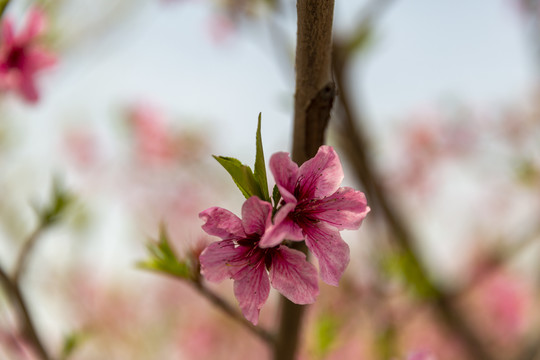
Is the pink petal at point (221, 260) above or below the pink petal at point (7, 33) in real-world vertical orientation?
below

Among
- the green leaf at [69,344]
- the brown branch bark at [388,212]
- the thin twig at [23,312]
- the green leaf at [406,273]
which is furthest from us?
the brown branch bark at [388,212]

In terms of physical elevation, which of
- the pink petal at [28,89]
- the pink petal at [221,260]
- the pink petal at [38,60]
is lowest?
the pink petal at [221,260]

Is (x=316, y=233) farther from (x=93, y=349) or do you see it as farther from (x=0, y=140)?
(x=93, y=349)

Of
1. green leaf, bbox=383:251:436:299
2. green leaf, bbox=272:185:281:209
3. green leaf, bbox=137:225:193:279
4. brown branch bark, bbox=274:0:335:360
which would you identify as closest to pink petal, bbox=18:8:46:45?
green leaf, bbox=137:225:193:279

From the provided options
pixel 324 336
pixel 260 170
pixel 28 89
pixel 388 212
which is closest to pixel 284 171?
pixel 260 170

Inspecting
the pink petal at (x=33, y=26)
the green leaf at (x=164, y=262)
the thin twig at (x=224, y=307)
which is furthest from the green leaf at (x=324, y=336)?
the pink petal at (x=33, y=26)

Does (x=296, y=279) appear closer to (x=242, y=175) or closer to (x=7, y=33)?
(x=242, y=175)

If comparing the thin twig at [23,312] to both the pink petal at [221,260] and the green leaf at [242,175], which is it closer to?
the pink petal at [221,260]

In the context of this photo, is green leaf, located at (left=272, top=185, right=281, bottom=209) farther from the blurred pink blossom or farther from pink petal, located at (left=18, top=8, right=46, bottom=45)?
the blurred pink blossom
